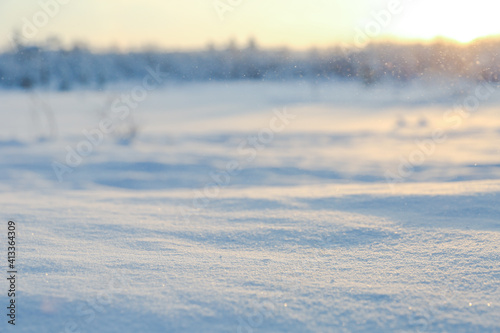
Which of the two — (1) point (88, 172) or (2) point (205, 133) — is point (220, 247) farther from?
(2) point (205, 133)

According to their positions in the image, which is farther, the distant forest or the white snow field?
the distant forest

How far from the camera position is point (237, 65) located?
29.5 metres

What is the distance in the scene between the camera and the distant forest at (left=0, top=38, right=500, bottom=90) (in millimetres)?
14242

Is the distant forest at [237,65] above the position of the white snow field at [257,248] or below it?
above

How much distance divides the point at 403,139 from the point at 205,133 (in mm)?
3778

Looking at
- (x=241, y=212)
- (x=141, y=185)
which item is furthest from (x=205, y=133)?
(x=241, y=212)

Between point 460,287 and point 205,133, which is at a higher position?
point 205,133

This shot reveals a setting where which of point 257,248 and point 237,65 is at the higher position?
point 237,65

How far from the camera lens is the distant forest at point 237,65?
46.7ft

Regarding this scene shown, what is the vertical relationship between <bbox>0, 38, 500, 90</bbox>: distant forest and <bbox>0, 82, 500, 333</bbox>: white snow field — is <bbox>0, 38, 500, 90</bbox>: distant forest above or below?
above

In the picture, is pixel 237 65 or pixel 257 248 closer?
pixel 257 248

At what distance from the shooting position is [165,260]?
1.81 m

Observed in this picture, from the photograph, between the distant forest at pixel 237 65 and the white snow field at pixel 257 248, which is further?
the distant forest at pixel 237 65

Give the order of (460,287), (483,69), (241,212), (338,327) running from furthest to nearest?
(483,69)
(241,212)
(460,287)
(338,327)
